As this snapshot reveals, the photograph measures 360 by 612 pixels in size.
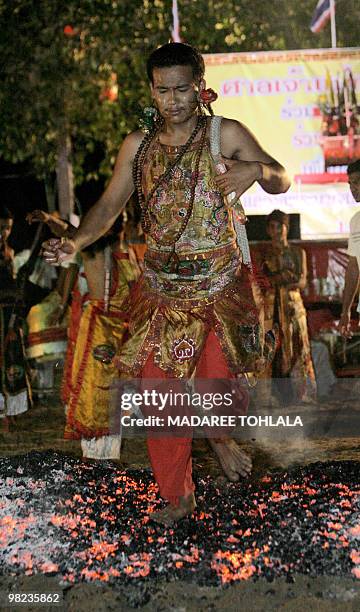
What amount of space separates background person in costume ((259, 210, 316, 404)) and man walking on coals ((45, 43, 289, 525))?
3.66 m

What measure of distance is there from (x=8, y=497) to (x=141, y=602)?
4.77 ft

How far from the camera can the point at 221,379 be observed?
4137mm

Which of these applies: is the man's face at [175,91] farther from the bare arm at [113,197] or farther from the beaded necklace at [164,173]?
the bare arm at [113,197]

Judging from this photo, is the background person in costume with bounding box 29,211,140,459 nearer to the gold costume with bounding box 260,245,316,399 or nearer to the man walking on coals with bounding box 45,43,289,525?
the man walking on coals with bounding box 45,43,289,525

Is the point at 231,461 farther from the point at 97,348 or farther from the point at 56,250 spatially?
the point at 56,250

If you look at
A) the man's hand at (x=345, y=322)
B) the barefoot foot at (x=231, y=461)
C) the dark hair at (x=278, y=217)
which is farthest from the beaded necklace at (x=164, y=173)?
the dark hair at (x=278, y=217)

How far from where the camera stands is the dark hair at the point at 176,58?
3949 millimetres

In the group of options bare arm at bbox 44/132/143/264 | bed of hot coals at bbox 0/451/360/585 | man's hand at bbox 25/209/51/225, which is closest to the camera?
bed of hot coals at bbox 0/451/360/585

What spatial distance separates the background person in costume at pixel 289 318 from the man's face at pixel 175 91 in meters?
3.83

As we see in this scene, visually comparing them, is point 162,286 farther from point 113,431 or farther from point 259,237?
point 259,237

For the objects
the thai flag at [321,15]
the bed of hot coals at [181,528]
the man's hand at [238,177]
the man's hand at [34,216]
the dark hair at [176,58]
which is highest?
the thai flag at [321,15]

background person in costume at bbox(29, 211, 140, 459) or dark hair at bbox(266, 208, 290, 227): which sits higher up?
dark hair at bbox(266, 208, 290, 227)

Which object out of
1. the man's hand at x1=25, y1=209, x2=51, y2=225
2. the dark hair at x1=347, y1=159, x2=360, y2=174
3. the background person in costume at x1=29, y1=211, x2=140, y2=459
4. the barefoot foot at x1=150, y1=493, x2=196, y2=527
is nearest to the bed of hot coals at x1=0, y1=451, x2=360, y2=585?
the barefoot foot at x1=150, y1=493, x2=196, y2=527

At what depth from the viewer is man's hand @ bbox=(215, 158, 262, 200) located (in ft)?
12.2
